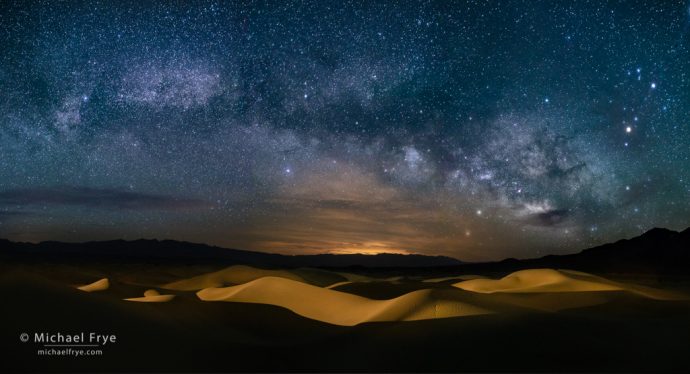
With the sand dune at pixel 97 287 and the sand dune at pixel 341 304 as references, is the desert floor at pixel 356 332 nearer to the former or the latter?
the sand dune at pixel 341 304

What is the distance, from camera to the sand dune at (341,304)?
14.7 meters

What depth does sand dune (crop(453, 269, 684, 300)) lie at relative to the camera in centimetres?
2250

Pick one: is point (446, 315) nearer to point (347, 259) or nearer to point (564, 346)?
point (564, 346)

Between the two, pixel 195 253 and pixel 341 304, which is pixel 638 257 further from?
pixel 195 253

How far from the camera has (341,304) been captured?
17875 mm

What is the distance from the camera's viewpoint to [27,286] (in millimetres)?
14328

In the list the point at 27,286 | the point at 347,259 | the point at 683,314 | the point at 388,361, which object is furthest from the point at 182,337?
the point at 347,259

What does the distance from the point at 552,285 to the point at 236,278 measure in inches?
955

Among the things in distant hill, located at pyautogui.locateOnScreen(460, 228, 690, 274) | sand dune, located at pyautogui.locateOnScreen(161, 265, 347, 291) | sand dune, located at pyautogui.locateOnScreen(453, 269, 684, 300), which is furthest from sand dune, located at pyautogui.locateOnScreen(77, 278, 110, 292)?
distant hill, located at pyautogui.locateOnScreen(460, 228, 690, 274)

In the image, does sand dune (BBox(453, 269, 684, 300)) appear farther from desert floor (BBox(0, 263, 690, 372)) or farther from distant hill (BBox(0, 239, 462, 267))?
distant hill (BBox(0, 239, 462, 267))

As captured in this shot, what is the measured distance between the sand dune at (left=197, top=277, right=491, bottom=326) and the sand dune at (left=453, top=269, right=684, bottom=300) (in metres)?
8.01

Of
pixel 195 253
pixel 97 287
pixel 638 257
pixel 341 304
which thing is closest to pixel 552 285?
pixel 341 304

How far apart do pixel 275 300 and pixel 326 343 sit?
8.43 meters

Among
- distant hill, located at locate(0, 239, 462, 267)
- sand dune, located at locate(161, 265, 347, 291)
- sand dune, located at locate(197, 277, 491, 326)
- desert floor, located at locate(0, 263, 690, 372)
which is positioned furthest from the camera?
distant hill, located at locate(0, 239, 462, 267)
